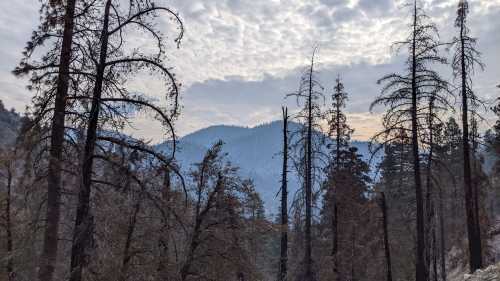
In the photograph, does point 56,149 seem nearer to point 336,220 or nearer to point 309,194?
point 309,194

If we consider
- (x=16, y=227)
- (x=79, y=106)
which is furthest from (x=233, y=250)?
(x=16, y=227)

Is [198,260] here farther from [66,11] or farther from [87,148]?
[66,11]

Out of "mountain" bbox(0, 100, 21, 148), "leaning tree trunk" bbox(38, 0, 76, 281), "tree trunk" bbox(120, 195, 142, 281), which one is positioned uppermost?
"mountain" bbox(0, 100, 21, 148)

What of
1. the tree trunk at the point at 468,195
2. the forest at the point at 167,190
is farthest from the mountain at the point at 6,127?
the tree trunk at the point at 468,195

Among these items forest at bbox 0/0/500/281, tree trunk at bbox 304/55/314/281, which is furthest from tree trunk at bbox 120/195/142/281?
tree trunk at bbox 304/55/314/281

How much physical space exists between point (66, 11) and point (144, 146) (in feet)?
10.7

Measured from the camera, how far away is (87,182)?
29.9 feet

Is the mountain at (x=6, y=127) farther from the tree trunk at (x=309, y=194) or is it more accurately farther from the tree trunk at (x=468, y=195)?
the tree trunk at (x=468, y=195)

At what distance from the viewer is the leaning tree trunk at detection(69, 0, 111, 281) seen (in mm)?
8602

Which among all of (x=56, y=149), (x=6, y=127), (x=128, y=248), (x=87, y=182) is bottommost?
(x=128, y=248)

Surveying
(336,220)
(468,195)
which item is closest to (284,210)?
(336,220)

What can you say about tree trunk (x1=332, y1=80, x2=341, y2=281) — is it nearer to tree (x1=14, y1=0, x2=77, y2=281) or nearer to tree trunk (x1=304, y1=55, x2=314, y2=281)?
tree trunk (x1=304, y1=55, x2=314, y2=281)

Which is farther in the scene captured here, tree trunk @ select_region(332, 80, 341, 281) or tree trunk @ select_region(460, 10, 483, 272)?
tree trunk @ select_region(332, 80, 341, 281)

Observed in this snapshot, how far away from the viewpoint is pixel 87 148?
9125 mm
